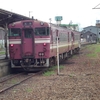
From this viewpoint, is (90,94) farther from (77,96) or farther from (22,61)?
(22,61)

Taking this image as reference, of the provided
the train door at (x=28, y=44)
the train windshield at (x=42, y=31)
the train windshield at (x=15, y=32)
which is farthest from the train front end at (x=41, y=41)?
the train windshield at (x=15, y=32)

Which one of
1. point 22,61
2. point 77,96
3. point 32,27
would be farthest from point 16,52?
point 77,96

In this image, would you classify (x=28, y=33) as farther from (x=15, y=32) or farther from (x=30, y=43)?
(x=15, y=32)

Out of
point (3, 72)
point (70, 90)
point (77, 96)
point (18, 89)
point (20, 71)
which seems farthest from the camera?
point (20, 71)

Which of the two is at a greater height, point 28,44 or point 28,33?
point 28,33

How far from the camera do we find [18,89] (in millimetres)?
10344

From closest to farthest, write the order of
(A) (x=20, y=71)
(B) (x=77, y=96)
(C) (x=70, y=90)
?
1. (B) (x=77, y=96)
2. (C) (x=70, y=90)
3. (A) (x=20, y=71)

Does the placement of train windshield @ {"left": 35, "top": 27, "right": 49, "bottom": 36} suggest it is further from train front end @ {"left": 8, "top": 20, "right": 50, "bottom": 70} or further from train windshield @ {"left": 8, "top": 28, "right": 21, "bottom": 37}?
train windshield @ {"left": 8, "top": 28, "right": 21, "bottom": 37}

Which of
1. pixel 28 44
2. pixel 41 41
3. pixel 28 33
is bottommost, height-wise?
pixel 28 44

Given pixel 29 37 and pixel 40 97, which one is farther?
pixel 29 37

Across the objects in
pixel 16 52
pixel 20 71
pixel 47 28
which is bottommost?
pixel 20 71

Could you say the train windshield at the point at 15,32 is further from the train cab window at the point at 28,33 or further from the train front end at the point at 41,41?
the train front end at the point at 41,41

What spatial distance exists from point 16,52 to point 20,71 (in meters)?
2.00

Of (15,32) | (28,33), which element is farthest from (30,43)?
(15,32)
